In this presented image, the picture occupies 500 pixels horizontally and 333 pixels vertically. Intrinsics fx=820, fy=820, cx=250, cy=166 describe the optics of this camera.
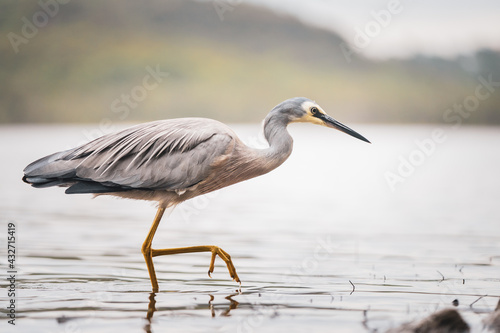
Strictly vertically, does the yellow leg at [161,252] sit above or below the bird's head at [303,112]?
below

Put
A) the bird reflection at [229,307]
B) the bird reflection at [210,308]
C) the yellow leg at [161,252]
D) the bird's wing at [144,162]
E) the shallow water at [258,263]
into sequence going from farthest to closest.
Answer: the bird's wing at [144,162] → the yellow leg at [161,252] → the bird reflection at [229,307] → the shallow water at [258,263] → the bird reflection at [210,308]

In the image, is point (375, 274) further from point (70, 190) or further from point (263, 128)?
point (70, 190)

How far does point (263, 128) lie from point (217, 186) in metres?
0.99

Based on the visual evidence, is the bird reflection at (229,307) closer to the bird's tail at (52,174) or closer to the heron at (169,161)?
the heron at (169,161)

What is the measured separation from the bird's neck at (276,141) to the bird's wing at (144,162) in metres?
0.56

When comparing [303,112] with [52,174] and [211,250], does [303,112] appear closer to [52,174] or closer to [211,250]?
[211,250]

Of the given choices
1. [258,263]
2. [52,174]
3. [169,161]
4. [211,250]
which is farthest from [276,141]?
[52,174]

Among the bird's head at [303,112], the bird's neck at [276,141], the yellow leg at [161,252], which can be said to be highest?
the bird's head at [303,112]

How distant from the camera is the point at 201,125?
10.7 metres

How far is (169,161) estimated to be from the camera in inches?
411

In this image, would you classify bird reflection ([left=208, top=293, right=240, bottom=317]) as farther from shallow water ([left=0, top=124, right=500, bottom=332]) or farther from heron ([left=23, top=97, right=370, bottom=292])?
heron ([left=23, top=97, right=370, bottom=292])

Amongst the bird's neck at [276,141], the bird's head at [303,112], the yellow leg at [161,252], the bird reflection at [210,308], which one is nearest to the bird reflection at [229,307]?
the bird reflection at [210,308]

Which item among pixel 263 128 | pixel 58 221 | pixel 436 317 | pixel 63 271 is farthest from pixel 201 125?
pixel 58 221

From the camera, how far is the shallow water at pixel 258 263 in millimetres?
8375
